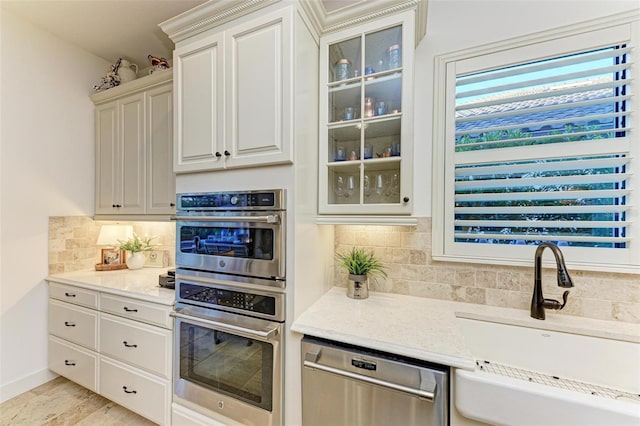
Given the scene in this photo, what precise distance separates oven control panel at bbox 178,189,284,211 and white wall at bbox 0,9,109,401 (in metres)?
1.51

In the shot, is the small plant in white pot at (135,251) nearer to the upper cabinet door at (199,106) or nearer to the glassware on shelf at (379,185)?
the upper cabinet door at (199,106)

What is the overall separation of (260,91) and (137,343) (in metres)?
1.74

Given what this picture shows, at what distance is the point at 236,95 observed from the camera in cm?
142

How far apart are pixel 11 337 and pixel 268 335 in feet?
7.28

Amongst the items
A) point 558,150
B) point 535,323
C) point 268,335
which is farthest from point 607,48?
point 268,335

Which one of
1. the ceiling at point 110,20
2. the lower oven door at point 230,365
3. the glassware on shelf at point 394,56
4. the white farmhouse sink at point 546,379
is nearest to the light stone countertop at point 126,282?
the lower oven door at point 230,365

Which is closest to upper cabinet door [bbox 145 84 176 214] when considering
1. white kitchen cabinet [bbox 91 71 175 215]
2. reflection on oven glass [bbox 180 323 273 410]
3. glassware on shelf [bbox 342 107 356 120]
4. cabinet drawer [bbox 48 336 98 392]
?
white kitchen cabinet [bbox 91 71 175 215]

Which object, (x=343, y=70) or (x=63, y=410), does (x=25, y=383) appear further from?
(x=343, y=70)

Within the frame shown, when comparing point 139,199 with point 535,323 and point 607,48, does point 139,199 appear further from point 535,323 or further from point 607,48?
point 607,48

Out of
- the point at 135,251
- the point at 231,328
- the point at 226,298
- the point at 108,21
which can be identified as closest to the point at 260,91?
the point at 226,298

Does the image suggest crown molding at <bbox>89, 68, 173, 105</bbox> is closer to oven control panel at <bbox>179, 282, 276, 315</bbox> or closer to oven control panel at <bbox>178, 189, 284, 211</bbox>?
oven control panel at <bbox>178, 189, 284, 211</bbox>

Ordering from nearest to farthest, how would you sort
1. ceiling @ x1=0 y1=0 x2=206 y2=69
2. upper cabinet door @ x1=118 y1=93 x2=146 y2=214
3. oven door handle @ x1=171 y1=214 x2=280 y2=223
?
oven door handle @ x1=171 y1=214 x2=280 y2=223, ceiling @ x1=0 y1=0 x2=206 y2=69, upper cabinet door @ x1=118 y1=93 x2=146 y2=214

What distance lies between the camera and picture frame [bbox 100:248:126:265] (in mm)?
2379

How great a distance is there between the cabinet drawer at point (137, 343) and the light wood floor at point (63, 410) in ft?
1.46
